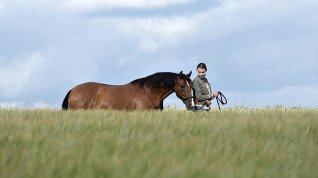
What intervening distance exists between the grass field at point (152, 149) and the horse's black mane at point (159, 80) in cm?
494

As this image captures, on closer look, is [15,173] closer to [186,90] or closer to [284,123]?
[284,123]

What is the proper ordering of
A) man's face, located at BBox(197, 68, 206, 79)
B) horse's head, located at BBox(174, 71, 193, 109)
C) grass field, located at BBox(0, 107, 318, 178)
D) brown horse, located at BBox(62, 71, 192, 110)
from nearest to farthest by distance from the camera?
1. grass field, located at BBox(0, 107, 318, 178)
2. man's face, located at BBox(197, 68, 206, 79)
3. horse's head, located at BBox(174, 71, 193, 109)
4. brown horse, located at BBox(62, 71, 192, 110)

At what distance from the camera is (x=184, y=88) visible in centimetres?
1365

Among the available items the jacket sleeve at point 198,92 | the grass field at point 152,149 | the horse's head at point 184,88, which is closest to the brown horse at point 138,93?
the horse's head at point 184,88

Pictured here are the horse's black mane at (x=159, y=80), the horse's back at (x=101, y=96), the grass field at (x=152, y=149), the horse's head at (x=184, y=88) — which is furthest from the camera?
the horse's back at (x=101, y=96)

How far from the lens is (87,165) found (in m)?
5.18

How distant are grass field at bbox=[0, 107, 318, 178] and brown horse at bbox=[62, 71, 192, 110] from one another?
15.7 ft

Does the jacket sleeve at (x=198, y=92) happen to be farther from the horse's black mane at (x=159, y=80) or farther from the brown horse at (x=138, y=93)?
the horse's black mane at (x=159, y=80)

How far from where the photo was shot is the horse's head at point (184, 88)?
44.4 feet

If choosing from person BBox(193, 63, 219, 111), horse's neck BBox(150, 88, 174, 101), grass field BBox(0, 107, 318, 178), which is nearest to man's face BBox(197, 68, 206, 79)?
person BBox(193, 63, 219, 111)

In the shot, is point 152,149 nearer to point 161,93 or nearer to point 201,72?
point 201,72

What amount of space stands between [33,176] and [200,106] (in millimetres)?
8791

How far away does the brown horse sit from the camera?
45.0 feet

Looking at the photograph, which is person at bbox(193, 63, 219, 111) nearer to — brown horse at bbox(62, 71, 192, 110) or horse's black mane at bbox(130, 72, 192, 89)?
brown horse at bbox(62, 71, 192, 110)
